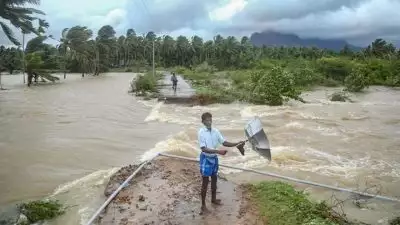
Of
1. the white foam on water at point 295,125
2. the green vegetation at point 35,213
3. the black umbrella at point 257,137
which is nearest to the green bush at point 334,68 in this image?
the white foam on water at point 295,125

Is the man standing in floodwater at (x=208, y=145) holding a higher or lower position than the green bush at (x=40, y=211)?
higher

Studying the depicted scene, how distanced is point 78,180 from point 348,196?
17.4ft

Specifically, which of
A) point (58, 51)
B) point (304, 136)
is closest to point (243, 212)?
point (304, 136)

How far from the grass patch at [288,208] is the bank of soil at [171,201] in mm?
173

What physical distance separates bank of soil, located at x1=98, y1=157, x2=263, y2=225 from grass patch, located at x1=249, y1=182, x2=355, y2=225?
17 centimetres

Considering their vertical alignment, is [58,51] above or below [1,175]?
above

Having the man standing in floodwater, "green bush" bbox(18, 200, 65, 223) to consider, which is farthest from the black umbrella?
"green bush" bbox(18, 200, 65, 223)

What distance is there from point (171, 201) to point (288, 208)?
65.9 inches

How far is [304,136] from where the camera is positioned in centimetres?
1351

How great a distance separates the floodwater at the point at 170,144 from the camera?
329 inches

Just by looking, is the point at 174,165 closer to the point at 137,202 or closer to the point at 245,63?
the point at 137,202

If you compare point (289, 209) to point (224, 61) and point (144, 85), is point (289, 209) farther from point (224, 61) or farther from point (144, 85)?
point (224, 61)

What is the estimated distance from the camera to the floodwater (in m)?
8.35

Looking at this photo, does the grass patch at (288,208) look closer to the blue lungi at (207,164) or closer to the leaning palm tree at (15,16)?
the blue lungi at (207,164)
